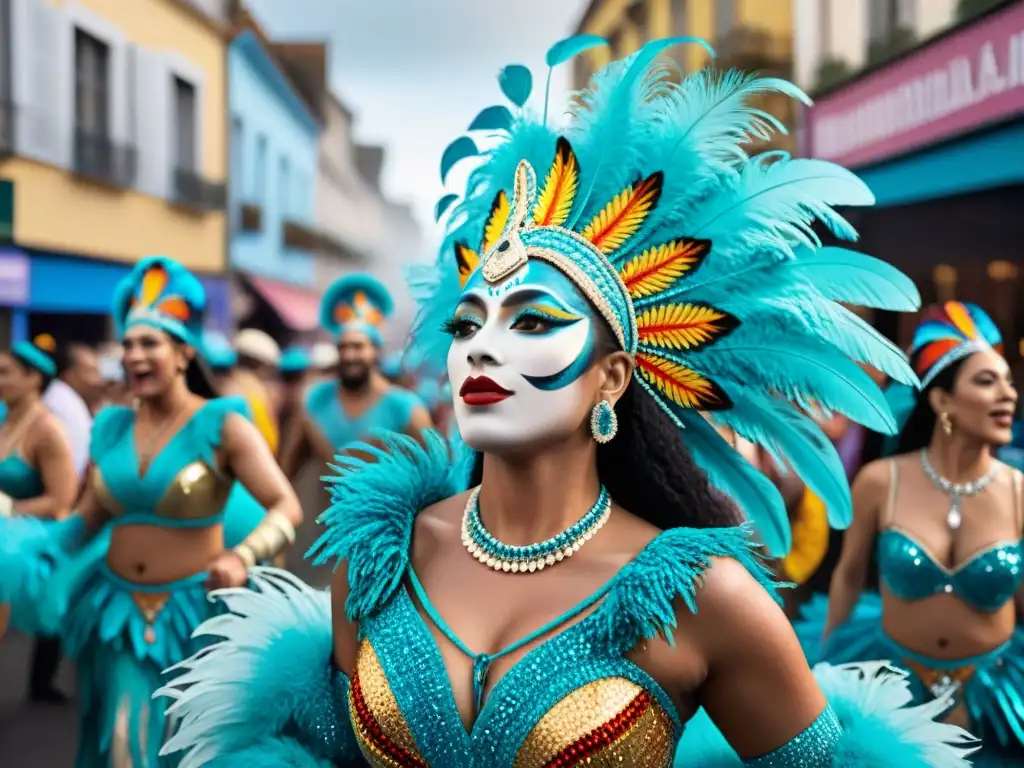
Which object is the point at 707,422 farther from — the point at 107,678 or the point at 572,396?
the point at 107,678

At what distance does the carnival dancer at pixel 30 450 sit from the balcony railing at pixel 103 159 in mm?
6861

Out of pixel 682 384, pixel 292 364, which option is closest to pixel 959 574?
pixel 682 384

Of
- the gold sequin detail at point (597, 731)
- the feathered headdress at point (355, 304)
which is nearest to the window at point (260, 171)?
the feathered headdress at point (355, 304)

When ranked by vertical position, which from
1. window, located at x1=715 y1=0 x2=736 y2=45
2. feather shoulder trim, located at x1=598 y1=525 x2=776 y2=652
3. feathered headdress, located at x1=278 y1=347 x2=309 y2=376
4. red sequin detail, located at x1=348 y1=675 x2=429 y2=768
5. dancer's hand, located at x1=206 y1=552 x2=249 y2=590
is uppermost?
window, located at x1=715 y1=0 x2=736 y2=45

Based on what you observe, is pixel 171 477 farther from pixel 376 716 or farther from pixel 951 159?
pixel 951 159

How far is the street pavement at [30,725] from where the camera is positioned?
4996 millimetres

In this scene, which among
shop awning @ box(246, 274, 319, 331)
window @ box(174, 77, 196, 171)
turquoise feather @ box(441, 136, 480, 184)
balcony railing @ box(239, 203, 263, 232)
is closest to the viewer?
turquoise feather @ box(441, 136, 480, 184)

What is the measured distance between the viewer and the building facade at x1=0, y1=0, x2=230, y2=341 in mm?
10992

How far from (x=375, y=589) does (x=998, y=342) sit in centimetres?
258

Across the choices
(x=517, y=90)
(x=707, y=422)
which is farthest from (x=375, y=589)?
(x=517, y=90)

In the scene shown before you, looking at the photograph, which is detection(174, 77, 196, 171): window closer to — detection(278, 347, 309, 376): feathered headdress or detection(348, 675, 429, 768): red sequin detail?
detection(278, 347, 309, 376): feathered headdress

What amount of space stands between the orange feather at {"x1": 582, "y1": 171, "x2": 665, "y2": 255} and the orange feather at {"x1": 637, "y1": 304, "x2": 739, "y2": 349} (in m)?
0.14

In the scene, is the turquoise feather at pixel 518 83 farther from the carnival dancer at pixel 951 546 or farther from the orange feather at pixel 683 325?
the carnival dancer at pixel 951 546

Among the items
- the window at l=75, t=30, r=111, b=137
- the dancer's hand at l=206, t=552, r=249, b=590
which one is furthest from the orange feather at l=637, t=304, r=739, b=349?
the window at l=75, t=30, r=111, b=137
